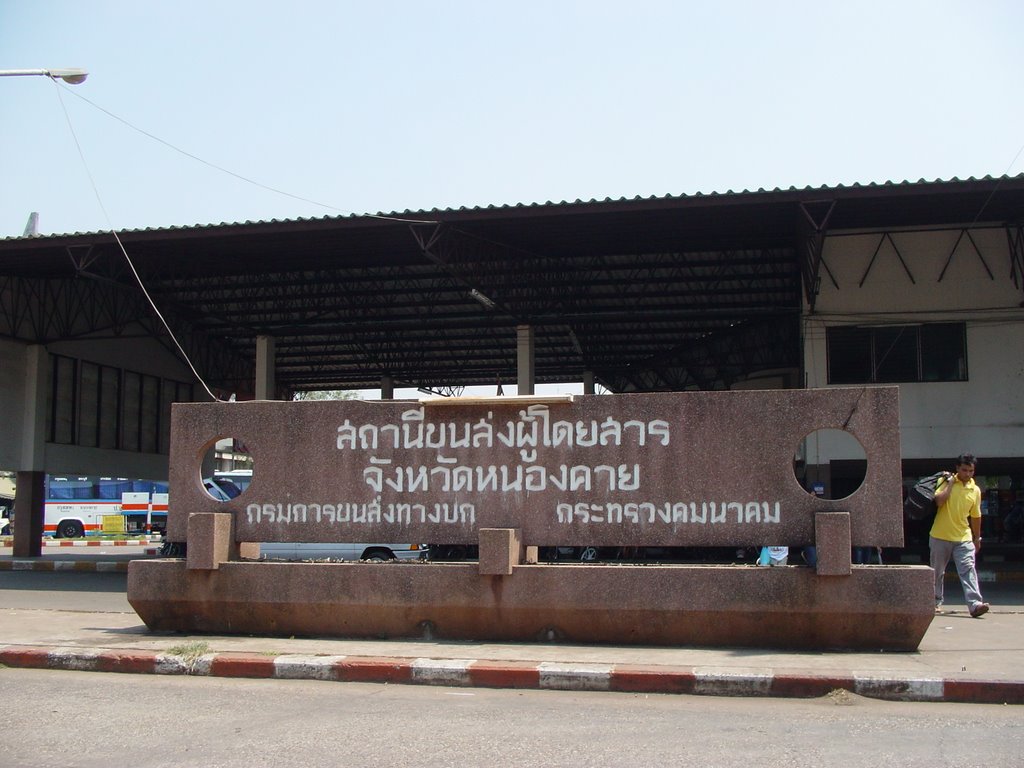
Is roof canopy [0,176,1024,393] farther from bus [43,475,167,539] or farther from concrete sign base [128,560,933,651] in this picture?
bus [43,475,167,539]

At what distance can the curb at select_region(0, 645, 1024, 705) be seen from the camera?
7566 mm

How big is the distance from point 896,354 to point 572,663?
12971 mm

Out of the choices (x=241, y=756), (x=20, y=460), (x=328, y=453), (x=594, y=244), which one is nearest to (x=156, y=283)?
(x=20, y=460)

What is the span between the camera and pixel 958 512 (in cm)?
1062

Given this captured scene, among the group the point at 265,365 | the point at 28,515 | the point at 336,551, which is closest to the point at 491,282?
the point at 336,551

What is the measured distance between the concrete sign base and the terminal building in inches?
184

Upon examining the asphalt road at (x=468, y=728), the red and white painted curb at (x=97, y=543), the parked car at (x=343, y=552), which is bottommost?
the red and white painted curb at (x=97, y=543)

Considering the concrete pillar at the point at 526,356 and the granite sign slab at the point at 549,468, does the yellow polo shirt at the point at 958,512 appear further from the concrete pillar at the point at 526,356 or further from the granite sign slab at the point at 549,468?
the concrete pillar at the point at 526,356

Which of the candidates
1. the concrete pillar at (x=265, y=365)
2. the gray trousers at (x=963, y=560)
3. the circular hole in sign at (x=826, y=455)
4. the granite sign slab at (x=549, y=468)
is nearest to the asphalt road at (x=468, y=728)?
the granite sign slab at (x=549, y=468)

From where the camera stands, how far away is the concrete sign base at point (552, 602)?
876cm

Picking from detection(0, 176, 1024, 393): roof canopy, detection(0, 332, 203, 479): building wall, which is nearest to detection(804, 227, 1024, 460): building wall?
detection(0, 176, 1024, 393): roof canopy

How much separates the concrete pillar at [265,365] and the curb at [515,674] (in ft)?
62.2

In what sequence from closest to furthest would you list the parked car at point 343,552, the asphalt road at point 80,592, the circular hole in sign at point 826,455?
the asphalt road at point 80,592, the circular hole in sign at point 826,455, the parked car at point 343,552

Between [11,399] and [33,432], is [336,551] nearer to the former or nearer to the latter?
[33,432]
